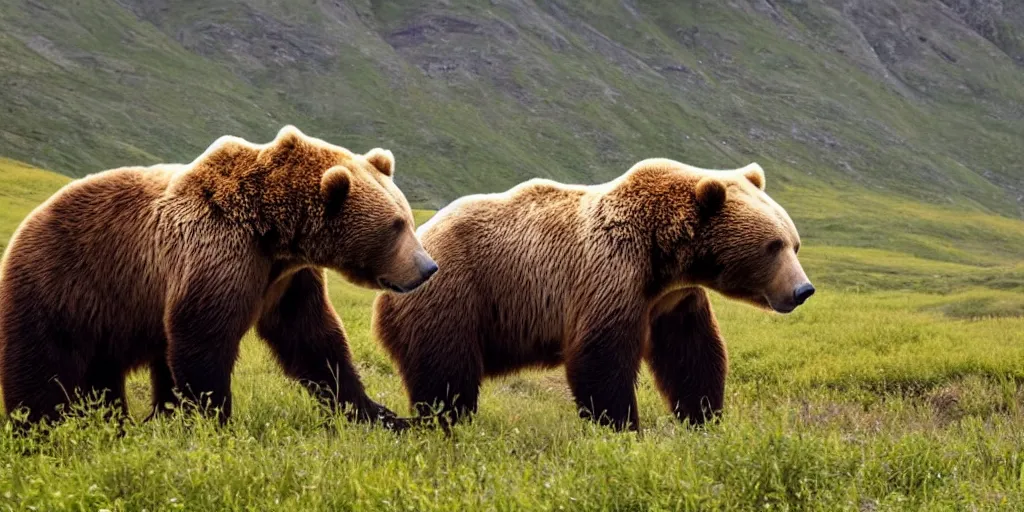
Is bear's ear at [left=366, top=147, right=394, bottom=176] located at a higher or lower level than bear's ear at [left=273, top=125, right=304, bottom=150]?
lower

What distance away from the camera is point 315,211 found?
6031mm

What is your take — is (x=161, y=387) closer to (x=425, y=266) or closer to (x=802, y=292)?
(x=425, y=266)

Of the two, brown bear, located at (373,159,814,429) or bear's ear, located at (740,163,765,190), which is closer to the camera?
brown bear, located at (373,159,814,429)

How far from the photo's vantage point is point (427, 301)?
6703 millimetres

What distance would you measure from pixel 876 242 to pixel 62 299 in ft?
217

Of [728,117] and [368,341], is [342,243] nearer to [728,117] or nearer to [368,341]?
[368,341]

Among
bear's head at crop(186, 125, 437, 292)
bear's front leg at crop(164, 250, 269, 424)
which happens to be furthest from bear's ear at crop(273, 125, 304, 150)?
bear's front leg at crop(164, 250, 269, 424)

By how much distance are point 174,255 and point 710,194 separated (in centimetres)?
329

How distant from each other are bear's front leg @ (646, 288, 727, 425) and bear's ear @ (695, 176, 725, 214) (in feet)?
2.09

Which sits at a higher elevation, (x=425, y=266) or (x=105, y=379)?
(x=425, y=266)

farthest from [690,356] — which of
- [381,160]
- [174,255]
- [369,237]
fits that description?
A: [174,255]

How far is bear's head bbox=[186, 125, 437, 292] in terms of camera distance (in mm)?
6004

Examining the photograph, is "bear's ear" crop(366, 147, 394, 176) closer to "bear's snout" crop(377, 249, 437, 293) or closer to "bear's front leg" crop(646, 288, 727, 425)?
"bear's snout" crop(377, 249, 437, 293)

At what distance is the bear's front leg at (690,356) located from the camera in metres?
6.87
